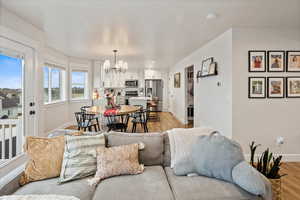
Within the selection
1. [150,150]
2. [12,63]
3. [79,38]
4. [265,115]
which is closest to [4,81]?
[12,63]

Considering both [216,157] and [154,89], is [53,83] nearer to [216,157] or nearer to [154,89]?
[216,157]

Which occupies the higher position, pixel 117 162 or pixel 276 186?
pixel 117 162

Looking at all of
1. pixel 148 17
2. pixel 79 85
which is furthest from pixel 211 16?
pixel 79 85

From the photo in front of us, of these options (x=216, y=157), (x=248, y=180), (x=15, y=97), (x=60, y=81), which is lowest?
(x=248, y=180)

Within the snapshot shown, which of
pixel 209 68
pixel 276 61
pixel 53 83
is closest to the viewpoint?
pixel 276 61

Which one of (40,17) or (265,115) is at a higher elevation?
(40,17)

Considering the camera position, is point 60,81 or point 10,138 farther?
point 60,81

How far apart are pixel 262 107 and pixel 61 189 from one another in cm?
332

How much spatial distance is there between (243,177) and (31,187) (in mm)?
→ 1738

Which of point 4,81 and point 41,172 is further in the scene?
point 4,81

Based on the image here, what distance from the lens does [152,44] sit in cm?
451

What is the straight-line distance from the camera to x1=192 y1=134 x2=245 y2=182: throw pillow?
161 cm

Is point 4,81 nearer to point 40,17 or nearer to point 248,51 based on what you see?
point 40,17

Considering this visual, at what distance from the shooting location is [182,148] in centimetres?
195
